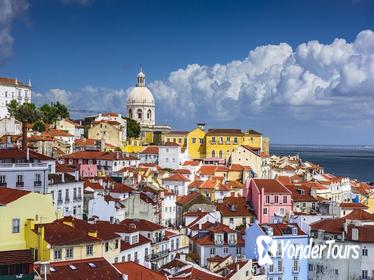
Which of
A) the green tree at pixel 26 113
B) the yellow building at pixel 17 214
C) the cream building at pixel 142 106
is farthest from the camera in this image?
the cream building at pixel 142 106

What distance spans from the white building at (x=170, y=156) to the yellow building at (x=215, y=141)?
1167 cm

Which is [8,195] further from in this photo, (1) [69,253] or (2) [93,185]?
(2) [93,185]

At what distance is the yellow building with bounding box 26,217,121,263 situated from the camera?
105 ft

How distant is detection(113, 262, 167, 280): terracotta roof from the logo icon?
13.9 metres

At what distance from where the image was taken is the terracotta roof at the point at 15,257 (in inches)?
1198

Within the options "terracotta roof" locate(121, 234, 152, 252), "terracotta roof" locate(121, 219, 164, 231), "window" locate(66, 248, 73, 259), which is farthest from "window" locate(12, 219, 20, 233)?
"terracotta roof" locate(121, 219, 164, 231)

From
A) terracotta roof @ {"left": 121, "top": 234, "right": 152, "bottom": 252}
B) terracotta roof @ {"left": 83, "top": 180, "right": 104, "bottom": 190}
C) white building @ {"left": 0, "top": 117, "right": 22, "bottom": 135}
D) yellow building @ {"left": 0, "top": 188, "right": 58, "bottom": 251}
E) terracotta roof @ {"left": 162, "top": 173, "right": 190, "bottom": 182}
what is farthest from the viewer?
white building @ {"left": 0, "top": 117, "right": 22, "bottom": 135}

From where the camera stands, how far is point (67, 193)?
5031 centimetres

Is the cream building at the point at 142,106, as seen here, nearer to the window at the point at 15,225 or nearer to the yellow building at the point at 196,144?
the yellow building at the point at 196,144

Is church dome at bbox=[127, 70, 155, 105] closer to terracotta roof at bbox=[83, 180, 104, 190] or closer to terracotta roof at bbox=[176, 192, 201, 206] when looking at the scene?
terracotta roof at bbox=[176, 192, 201, 206]

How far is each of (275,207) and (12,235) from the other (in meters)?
37.7

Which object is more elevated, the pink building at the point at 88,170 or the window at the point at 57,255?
the pink building at the point at 88,170

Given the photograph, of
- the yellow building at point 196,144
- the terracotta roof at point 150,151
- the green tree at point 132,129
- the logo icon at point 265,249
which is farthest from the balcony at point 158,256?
the green tree at point 132,129

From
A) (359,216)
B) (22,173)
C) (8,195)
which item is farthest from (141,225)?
(359,216)
